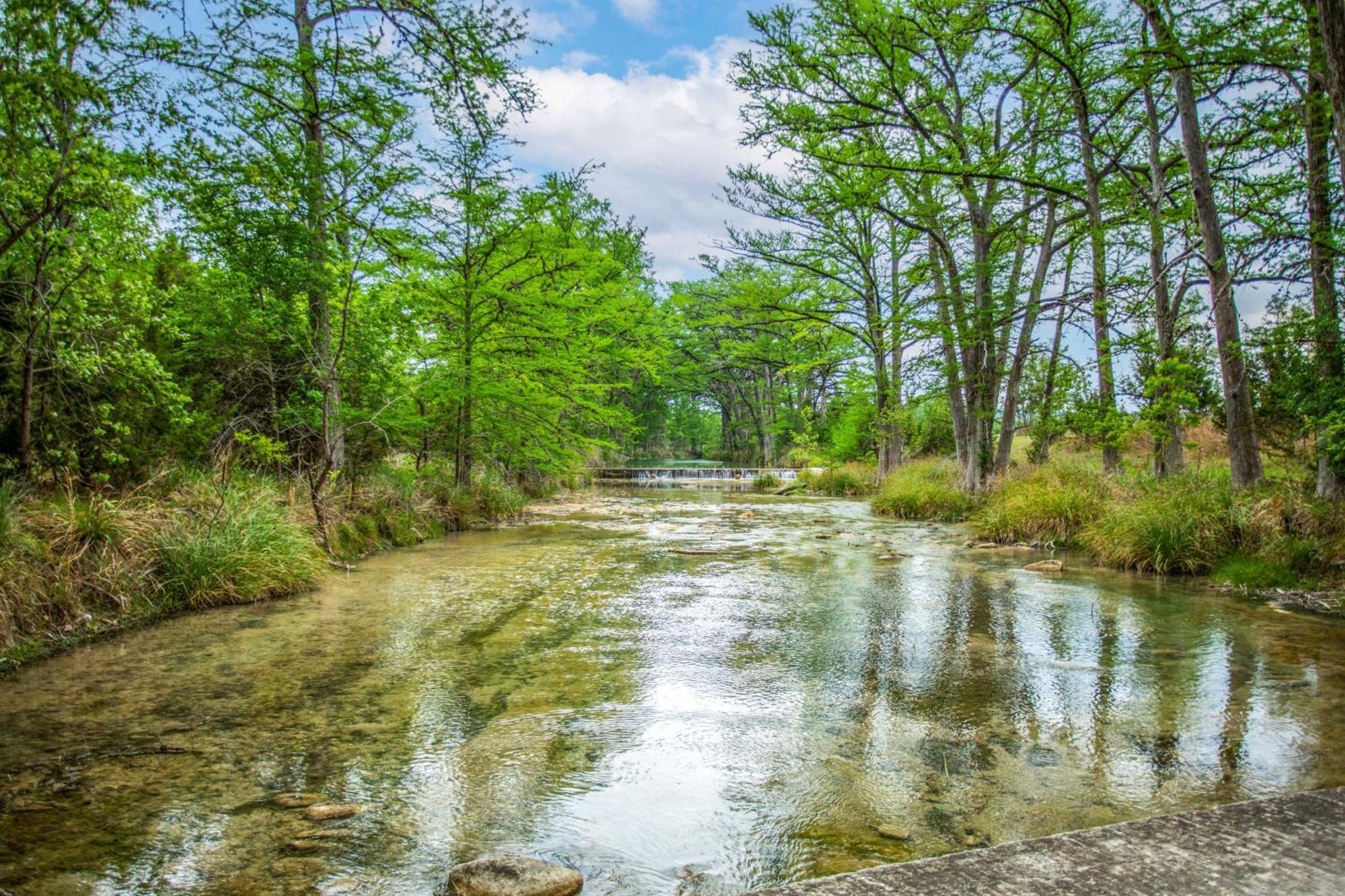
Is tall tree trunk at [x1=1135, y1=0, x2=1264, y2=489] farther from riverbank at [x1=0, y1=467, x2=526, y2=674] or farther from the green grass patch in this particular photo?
riverbank at [x1=0, y1=467, x2=526, y2=674]

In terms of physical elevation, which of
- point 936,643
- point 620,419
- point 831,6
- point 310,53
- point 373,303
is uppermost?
point 831,6

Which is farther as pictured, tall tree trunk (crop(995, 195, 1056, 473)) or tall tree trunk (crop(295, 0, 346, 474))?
tall tree trunk (crop(995, 195, 1056, 473))

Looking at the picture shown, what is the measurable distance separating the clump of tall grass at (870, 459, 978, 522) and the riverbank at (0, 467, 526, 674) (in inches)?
440

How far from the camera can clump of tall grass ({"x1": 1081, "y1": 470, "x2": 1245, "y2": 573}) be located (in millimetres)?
7863

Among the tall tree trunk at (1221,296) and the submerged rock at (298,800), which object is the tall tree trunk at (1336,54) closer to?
the tall tree trunk at (1221,296)

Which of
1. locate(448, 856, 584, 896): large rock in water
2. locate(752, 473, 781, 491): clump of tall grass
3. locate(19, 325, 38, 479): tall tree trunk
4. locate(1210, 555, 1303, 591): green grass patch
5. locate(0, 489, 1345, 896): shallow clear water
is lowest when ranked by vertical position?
locate(0, 489, 1345, 896): shallow clear water

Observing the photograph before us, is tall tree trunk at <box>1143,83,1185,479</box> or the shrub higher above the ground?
tall tree trunk at <box>1143,83,1185,479</box>

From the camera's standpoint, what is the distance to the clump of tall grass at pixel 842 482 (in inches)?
858

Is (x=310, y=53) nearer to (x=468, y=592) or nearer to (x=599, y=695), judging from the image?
(x=468, y=592)

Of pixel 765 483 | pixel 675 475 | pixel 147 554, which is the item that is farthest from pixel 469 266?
pixel 675 475

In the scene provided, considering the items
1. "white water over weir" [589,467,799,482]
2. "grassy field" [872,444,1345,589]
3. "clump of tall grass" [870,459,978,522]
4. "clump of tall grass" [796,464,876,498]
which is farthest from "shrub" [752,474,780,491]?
"grassy field" [872,444,1345,589]

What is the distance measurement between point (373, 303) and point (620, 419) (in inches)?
326

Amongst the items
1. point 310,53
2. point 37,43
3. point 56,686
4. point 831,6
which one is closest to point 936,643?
point 56,686

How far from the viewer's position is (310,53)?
23.6ft
